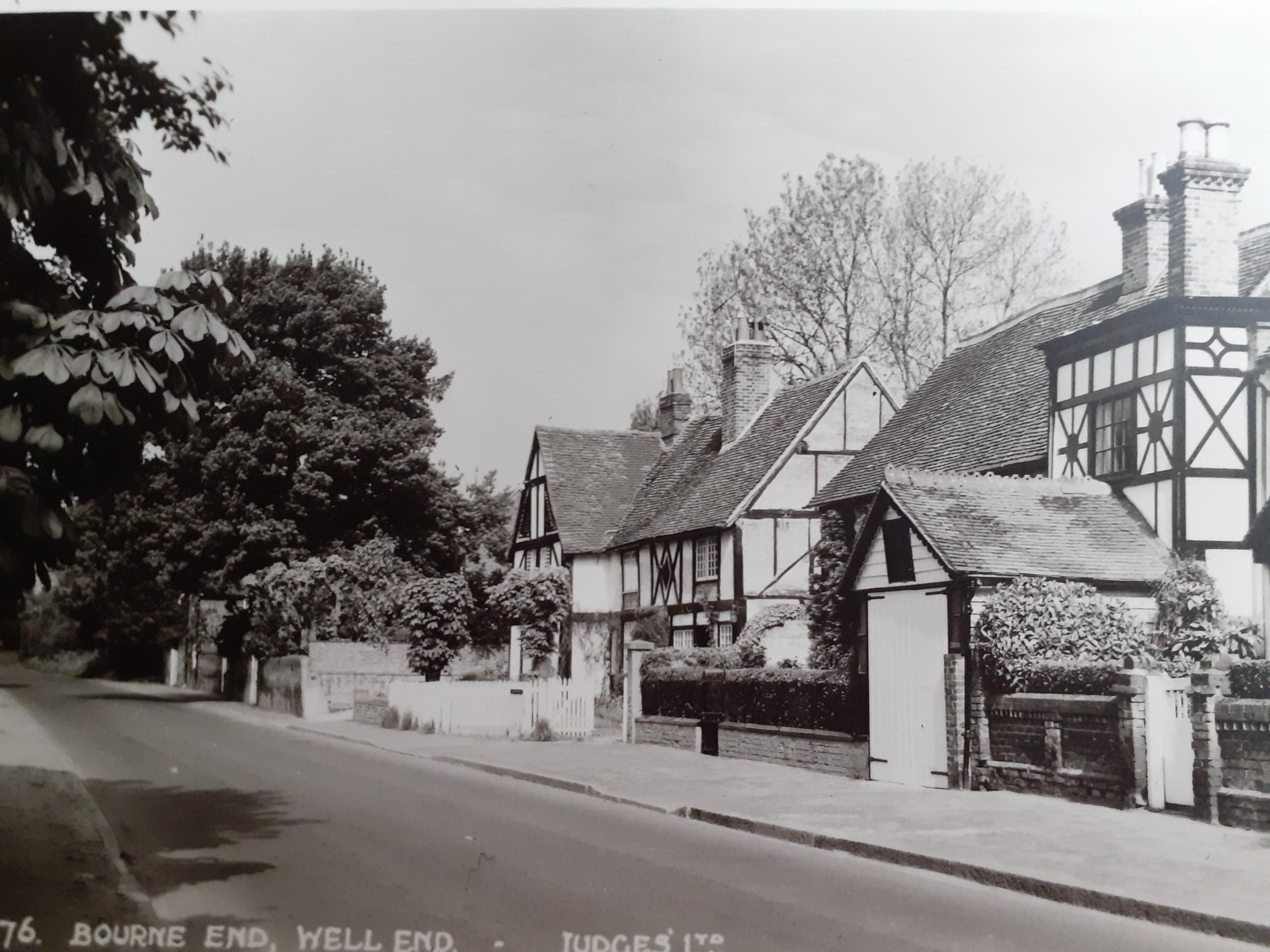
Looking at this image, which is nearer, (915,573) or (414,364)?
(915,573)

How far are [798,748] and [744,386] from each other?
13.4 m

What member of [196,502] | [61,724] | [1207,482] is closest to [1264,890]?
[1207,482]

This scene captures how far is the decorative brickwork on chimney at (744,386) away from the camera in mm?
27766

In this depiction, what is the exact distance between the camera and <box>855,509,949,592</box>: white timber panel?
45.6 feet

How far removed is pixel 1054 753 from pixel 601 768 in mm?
5704

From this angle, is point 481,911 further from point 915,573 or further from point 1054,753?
point 915,573

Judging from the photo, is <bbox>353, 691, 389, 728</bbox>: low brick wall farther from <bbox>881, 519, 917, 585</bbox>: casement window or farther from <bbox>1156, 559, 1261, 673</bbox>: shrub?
<bbox>1156, 559, 1261, 673</bbox>: shrub

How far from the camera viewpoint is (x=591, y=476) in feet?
108

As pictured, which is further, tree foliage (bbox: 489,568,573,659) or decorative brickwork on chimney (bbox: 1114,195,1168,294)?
tree foliage (bbox: 489,568,573,659)

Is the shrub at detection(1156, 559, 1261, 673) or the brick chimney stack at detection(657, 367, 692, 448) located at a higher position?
the brick chimney stack at detection(657, 367, 692, 448)

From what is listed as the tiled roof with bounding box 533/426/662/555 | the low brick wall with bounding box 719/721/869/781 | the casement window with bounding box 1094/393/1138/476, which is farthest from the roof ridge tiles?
the tiled roof with bounding box 533/426/662/555

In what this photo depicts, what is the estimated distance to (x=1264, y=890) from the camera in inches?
299

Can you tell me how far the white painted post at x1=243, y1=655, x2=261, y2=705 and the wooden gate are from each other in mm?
24983

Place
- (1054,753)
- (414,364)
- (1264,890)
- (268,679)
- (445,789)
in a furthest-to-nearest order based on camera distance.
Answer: (268,679) < (414,364) < (445,789) < (1054,753) < (1264,890)
